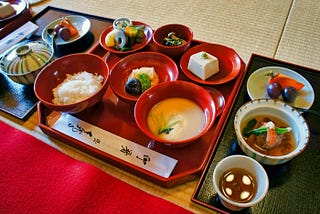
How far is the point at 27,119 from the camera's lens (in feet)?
3.39

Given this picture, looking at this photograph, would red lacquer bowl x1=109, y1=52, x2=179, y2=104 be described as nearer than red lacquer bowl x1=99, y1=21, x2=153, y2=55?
Yes

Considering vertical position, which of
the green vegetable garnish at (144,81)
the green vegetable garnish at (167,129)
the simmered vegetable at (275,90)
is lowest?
the green vegetable garnish at (167,129)

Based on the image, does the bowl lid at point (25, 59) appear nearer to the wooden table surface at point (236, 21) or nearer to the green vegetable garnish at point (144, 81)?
the wooden table surface at point (236, 21)

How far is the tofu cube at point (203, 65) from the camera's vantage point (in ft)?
3.21

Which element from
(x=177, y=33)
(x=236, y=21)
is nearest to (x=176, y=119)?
(x=177, y=33)

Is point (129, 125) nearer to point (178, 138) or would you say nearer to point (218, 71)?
point (178, 138)

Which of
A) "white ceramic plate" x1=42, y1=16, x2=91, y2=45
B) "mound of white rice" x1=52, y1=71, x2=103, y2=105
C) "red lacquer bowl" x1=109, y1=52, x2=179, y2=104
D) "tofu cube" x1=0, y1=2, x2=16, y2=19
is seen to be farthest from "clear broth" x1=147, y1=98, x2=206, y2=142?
"tofu cube" x1=0, y1=2, x2=16, y2=19

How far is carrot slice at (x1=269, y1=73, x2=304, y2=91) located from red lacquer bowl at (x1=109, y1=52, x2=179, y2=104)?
34 cm

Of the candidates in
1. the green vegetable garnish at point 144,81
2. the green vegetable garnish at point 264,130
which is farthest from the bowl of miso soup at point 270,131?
the green vegetable garnish at point 144,81

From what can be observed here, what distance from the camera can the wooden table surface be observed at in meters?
1.18

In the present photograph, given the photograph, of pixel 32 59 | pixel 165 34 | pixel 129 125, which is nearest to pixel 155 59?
pixel 165 34

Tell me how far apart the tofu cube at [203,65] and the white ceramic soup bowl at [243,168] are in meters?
0.38

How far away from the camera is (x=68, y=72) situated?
1.06 m

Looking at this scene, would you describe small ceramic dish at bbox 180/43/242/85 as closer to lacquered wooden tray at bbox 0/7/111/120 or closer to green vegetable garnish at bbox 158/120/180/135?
green vegetable garnish at bbox 158/120/180/135
